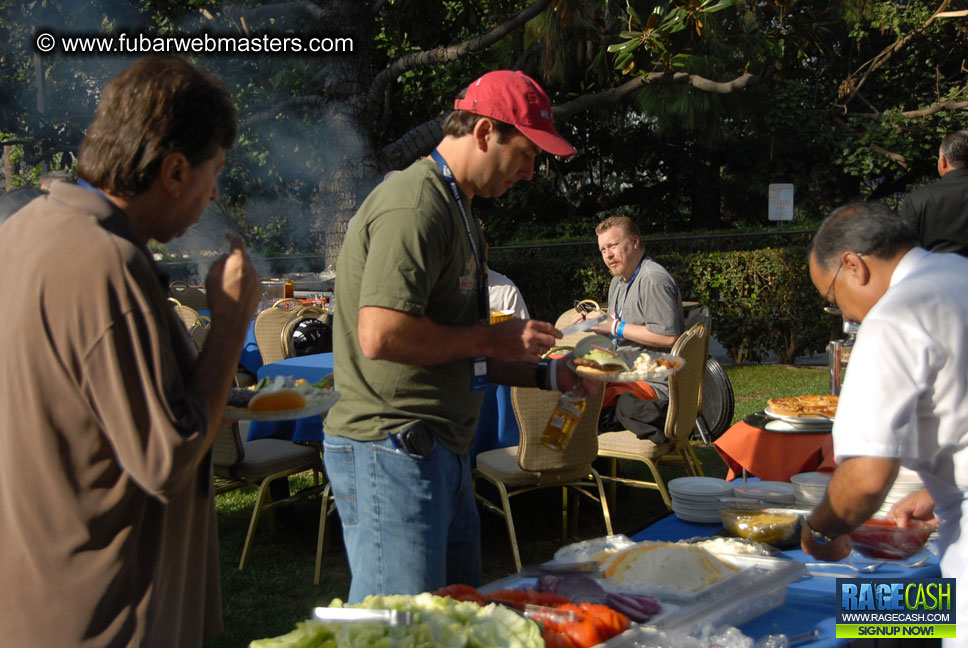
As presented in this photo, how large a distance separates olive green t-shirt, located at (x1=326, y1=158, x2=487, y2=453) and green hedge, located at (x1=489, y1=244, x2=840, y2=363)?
30.0 ft

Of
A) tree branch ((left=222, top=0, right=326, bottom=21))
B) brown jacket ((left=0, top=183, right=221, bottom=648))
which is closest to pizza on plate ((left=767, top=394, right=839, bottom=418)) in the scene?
brown jacket ((left=0, top=183, right=221, bottom=648))

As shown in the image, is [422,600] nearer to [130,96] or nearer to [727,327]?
[130,96]

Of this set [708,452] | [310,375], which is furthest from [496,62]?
[310,375]

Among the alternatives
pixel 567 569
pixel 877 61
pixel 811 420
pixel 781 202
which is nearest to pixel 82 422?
pixel 567 569

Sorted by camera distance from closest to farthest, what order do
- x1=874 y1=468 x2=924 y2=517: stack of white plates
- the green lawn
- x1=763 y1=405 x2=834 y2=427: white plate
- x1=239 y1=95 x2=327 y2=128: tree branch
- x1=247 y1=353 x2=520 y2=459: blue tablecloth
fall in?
x1=874 y1=468 x2=924 y2=517: stack of white plates → x1=763 y1=405 x2=834 y2=427: white plate → the green lawn → x1=247 y1=353 x2=520 y2=459: blue tablecloth → x1=239 y1=95 x2=327 y2=128: tree branch

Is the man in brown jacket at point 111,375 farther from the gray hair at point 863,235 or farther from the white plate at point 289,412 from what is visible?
the gray hair at point 863,235

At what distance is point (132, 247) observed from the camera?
4.32 feet

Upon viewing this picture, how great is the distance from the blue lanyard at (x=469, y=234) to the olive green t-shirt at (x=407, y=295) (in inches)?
0.6

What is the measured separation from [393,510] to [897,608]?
48.6 inches

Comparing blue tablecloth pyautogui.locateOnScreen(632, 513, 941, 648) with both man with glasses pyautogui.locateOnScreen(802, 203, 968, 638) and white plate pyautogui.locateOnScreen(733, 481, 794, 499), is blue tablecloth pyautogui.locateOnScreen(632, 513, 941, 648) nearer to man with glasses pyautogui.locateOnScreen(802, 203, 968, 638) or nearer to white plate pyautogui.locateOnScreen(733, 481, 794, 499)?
man with glasses pyautogui.locateOnScreen(802, 203, 968, 638)

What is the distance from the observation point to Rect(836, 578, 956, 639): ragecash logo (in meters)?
1.93

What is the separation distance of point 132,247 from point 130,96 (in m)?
0.25

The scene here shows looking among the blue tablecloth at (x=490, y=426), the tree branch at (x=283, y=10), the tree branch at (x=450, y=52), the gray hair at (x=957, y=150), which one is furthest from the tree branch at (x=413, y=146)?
the blue tablecloth at (x=490, y=426)

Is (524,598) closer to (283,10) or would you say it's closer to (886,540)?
(886,540)
